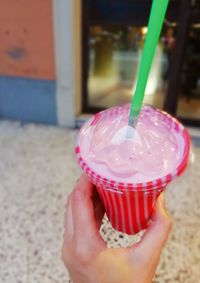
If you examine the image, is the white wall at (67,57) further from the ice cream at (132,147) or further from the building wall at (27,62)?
the ice cream at (132,147)

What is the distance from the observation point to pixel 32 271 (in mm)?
1176

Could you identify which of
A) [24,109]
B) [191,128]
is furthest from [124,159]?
[24,109]

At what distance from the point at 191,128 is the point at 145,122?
170cm

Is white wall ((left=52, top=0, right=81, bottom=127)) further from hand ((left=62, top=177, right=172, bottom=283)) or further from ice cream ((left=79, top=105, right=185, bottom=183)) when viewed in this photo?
hand ((left=62, top=177, right=172, bottom=283))

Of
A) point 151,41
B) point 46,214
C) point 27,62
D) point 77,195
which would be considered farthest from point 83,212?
point 27,62

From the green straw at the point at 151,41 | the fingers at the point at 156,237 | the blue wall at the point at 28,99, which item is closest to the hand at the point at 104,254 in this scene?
the fingers at the point at 156,237

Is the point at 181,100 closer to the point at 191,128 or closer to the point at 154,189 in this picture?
the point at 191,128

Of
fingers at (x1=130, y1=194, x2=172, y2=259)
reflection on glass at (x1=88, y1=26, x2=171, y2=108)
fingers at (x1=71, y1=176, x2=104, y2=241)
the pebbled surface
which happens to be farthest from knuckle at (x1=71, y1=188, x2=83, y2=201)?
reflection on glass at (x1=88, y1=26, x2=171, y2=108)

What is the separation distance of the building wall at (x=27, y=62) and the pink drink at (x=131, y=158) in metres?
1.59

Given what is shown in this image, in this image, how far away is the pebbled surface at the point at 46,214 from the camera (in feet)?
3.84

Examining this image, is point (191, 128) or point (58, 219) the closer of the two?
point (58, 219)

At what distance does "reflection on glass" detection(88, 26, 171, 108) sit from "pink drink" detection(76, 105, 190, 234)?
1.67 m

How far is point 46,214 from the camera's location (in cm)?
144

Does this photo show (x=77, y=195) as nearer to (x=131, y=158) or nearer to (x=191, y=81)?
(x=131, y=158)
